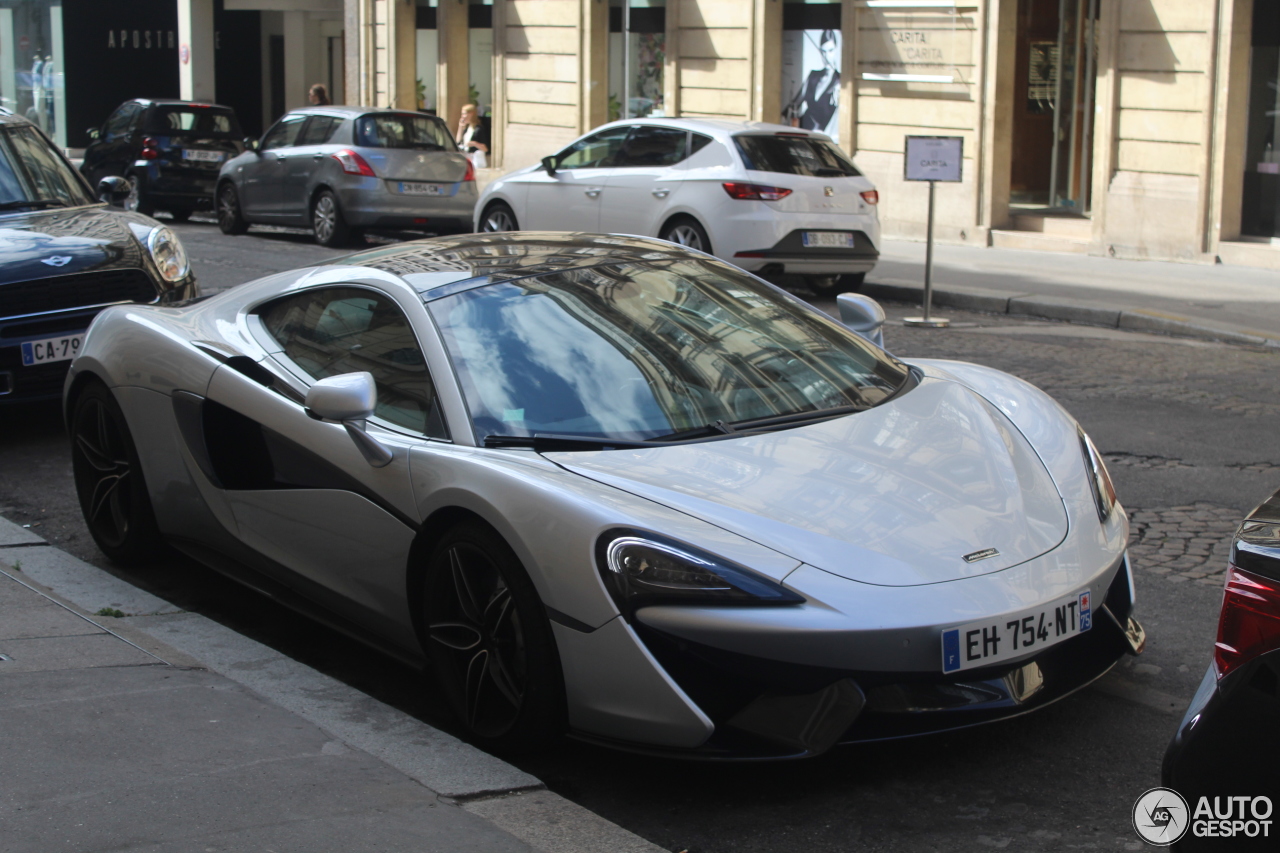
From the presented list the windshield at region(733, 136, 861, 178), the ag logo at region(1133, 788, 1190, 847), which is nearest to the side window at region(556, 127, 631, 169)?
the windshield at region(733, 136, 861, 178)

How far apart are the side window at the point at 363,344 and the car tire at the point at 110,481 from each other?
81 centimetres

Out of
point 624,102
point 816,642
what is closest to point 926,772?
point 816,642

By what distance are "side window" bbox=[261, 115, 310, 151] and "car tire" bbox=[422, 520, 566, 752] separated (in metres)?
15.5

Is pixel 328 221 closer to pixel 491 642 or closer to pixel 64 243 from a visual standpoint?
pixel 64 243

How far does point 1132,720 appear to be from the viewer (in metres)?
3.92

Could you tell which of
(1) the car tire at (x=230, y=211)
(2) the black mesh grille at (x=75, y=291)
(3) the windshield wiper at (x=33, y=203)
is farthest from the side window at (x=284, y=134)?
(2) the black mesh grille at (x=75, y=291)

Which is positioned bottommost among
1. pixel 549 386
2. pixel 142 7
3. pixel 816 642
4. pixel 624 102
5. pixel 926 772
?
pixel 926 772

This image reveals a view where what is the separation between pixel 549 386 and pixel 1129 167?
14159 mm

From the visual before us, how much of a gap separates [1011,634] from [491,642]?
1.29 m

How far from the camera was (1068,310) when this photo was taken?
12523 millimetres

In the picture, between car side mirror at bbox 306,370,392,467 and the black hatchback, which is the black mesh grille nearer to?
car side mirror at bbox 306,370,392,467

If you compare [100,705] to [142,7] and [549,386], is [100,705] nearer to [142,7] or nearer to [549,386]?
[549,386]

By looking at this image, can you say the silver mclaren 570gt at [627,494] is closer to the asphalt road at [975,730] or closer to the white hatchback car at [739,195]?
the asphalt road at [975,730]
